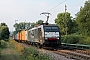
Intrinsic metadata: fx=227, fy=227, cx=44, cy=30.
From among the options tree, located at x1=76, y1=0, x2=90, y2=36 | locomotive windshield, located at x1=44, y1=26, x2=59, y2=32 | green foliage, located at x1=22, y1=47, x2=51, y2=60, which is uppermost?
tree, located at x1=76, y1=0, x2=90, y2=36

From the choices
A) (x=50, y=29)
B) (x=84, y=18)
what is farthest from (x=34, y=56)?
(x=84, y=18)

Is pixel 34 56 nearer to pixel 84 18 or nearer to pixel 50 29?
pixel 50 29

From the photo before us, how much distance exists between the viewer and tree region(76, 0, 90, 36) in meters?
41.0

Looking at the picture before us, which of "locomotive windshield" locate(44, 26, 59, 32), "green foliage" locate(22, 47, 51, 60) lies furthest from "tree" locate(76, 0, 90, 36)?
"green foliage" locate(22, 47, 51, 60)

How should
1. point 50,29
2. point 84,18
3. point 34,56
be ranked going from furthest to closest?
point 84,18 < point 50,29 < point 34,56

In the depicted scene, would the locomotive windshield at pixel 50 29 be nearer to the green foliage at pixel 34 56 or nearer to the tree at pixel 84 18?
the green foliage at pixel 34 56

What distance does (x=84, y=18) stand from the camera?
4222 cm

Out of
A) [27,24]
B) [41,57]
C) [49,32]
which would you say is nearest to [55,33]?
[49,32]

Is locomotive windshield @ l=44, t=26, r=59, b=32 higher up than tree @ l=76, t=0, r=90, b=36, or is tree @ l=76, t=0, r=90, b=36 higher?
tree @ l=76, t=0, r=90, b=36

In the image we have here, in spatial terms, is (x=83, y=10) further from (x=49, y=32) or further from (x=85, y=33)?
(x=49, y=32)

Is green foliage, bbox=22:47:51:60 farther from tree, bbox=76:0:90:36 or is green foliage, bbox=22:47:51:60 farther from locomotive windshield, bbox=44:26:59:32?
tree, bbox=76:0:90:36

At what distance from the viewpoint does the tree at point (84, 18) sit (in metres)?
41.0

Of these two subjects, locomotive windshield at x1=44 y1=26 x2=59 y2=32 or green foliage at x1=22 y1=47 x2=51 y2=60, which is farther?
locomotive windshield at x1=44 y1=26 x2=59 y2=32

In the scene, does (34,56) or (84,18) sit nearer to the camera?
(34,56)
